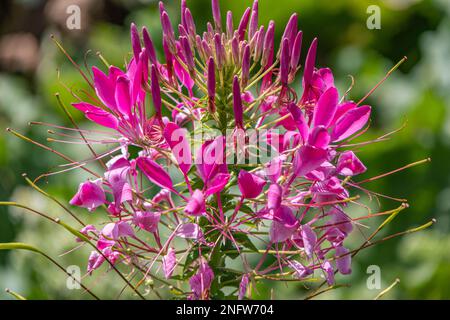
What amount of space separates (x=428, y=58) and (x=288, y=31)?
3.01 meters

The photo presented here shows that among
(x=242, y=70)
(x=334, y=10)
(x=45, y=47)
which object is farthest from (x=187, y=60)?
(x=45, y=47)

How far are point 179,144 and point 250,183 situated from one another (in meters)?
0.16

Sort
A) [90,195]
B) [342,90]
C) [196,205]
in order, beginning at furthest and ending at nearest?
[342,90] < [90,195] < [196,205]

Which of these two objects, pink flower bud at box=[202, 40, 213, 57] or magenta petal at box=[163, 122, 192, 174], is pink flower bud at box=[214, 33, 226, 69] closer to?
pink flower bud at box=[202, 40, 213, 57]

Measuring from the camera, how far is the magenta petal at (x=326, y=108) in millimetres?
1296

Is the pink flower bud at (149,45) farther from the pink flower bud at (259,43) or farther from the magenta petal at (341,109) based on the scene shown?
the magenta petal at (341,109)

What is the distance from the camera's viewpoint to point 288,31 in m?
1.43

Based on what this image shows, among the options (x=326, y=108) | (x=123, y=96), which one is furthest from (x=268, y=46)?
(x=123, y=96)

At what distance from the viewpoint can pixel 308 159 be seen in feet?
4.22

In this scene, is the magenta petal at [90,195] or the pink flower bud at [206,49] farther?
the pink flower bud at [206,49]

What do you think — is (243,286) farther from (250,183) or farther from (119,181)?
(119,181)

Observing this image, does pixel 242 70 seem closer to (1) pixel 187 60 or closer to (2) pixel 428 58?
(1) pixel 187 60

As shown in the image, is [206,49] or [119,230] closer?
[119,230]

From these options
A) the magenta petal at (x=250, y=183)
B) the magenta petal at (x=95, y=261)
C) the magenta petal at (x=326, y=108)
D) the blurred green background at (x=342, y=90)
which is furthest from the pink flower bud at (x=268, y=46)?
the blurred green background at (x=342, y=90)
